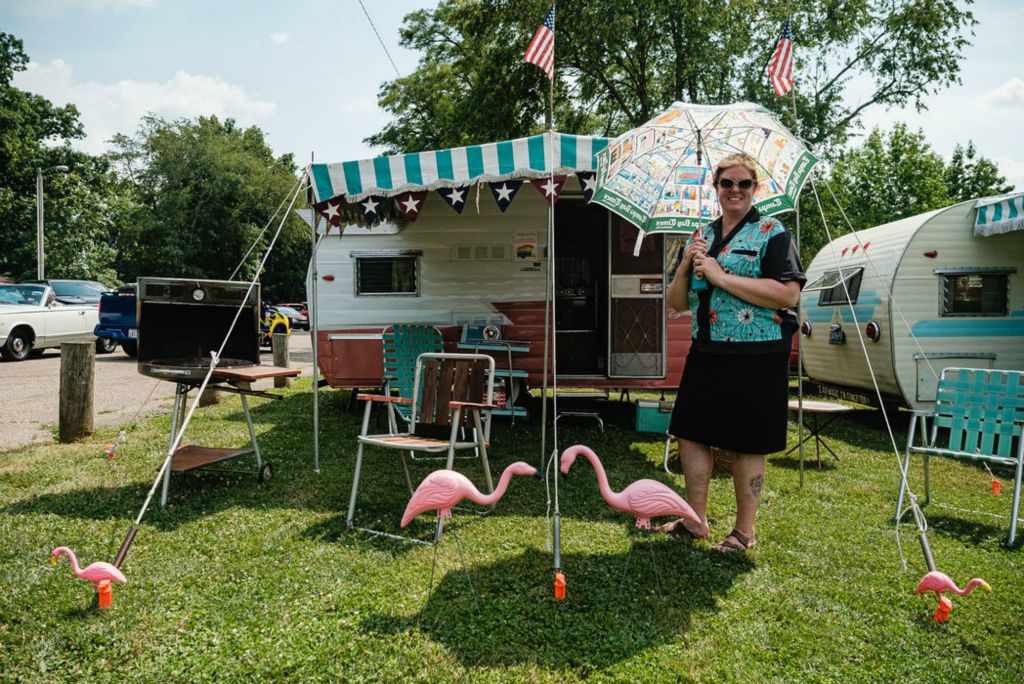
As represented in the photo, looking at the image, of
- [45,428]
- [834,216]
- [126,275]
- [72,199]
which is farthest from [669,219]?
[126,275]

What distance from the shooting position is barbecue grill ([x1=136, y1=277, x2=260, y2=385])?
466 cm

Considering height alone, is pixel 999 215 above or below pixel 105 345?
above

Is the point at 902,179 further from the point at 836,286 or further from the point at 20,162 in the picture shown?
the point at 20,162

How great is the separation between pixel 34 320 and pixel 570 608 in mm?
13303

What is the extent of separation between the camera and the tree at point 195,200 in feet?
102

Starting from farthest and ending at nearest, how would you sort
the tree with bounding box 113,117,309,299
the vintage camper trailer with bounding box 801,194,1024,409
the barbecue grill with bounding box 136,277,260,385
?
the tree with bounding box 113,117,309,299 < the vintage camper trailer with bounding box 801,194,1024,409 < the barbecue grill with bounding box 136,277,260,385

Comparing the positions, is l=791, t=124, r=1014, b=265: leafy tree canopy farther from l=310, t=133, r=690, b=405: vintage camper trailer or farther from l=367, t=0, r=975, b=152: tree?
l=310, t=133, r=690, b=405: vintage camper trailer

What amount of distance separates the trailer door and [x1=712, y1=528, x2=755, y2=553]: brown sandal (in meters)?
3.77

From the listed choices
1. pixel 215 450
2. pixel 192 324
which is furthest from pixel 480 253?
pixel 215 450

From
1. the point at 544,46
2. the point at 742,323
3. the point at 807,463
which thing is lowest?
the point at 807,463

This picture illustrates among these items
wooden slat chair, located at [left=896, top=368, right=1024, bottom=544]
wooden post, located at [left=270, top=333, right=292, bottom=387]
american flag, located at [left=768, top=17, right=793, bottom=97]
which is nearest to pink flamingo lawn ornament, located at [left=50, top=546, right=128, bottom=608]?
wooden slat chair, located at [left=896, top=368, right=1024, bottom=544]

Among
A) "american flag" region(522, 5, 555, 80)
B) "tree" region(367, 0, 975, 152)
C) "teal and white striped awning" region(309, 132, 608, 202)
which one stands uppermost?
"tree" region(367, 0, 975, 152)

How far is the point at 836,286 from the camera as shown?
856 cm

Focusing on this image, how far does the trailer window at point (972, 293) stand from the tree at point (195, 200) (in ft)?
93.3
